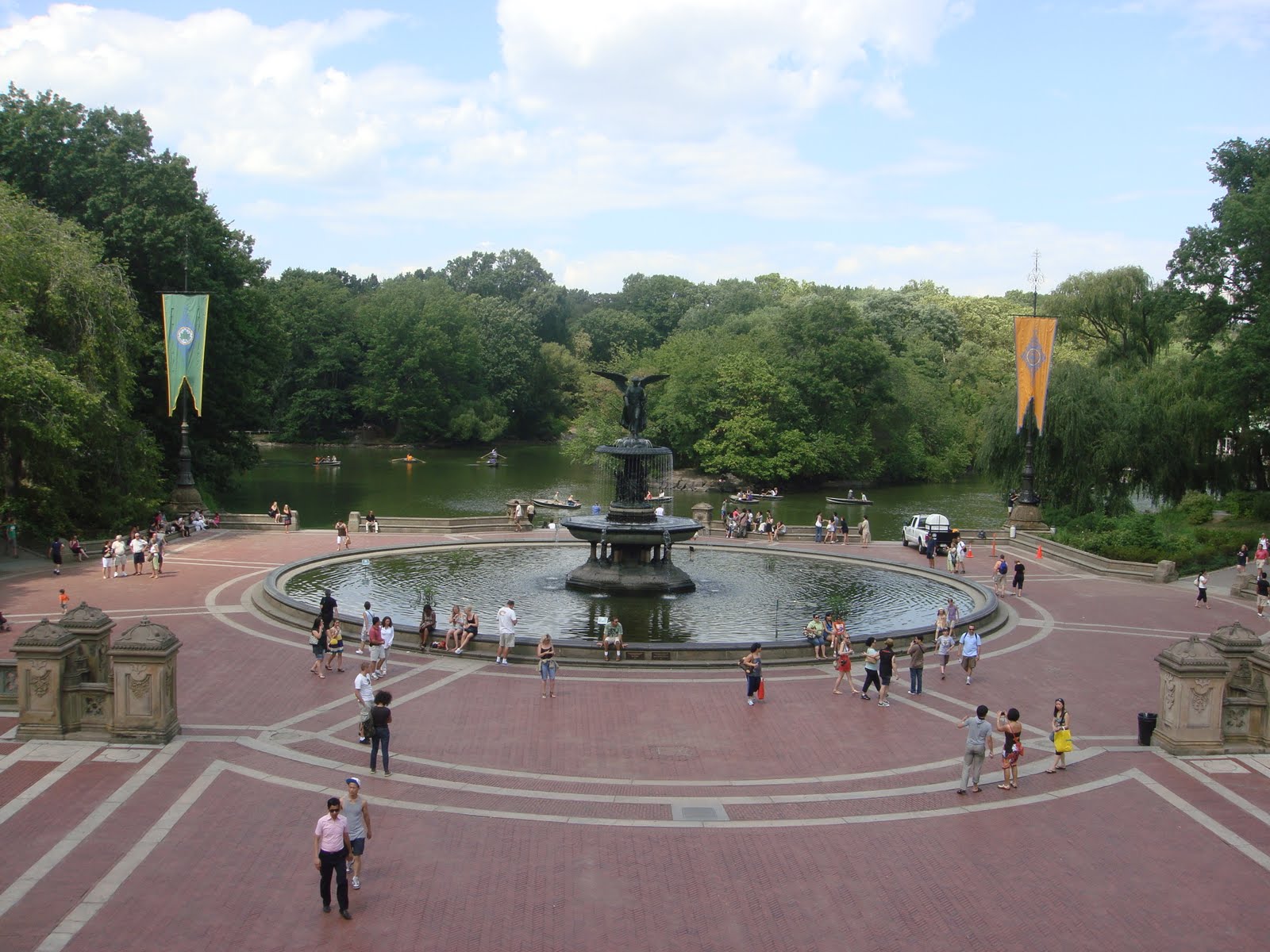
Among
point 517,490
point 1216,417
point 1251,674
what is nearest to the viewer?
point 1251,674

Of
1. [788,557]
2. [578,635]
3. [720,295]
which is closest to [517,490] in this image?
[788,557]

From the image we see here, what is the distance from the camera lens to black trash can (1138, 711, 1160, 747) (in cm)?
1841

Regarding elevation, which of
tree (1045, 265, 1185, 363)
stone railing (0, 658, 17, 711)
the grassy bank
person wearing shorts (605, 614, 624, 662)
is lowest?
stone railing (0, 658, 17, 711)

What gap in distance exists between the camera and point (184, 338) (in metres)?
42.6

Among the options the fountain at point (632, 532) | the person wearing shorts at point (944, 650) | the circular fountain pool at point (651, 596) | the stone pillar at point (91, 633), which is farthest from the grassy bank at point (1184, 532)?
the stone pillar at point (91, 633)

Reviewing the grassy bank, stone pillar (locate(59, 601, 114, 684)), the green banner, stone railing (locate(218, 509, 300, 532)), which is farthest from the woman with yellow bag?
the green banner

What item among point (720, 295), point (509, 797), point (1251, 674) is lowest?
point (509, 797)

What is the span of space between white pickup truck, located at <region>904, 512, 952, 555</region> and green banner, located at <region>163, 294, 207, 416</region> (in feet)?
95.0

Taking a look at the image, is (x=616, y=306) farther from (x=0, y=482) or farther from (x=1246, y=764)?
(x=1246, y=764)

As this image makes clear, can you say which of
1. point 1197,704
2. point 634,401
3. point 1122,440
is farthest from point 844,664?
point 1122,440

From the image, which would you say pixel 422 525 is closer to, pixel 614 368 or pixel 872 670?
pixel 872 670

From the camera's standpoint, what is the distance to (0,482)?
36.6 metres

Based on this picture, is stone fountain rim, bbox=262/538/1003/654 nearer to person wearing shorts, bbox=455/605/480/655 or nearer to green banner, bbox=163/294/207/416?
person wearing shorts, bbox=455/605/480/655

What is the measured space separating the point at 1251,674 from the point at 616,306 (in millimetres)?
149722
